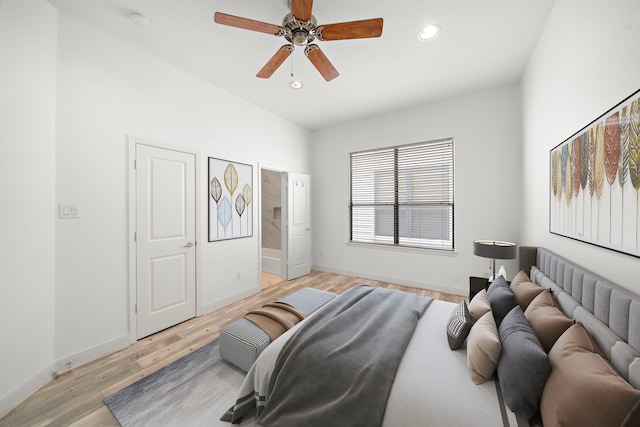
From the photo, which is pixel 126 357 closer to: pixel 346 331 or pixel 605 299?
pixel 346 331

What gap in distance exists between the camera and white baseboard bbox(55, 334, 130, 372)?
2.06m

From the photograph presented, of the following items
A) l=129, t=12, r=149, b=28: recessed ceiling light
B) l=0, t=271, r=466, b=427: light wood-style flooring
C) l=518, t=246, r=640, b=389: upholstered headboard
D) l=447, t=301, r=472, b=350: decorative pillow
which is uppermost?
l=129, t=12, r=149, b=28: recessed ceiling light

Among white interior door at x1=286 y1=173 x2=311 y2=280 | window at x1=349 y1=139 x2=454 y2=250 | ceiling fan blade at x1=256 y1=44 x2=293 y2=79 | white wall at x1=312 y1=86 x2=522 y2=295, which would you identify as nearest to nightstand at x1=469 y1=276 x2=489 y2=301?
white wall at x1=312 y1=86 x2=522 y2=295

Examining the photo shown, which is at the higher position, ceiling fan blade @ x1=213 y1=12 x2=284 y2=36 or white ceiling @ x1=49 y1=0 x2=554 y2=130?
white ceiling @ x1=49 y1=0 x2=554 y2=130

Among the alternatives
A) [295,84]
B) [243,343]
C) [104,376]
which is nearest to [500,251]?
[243,343]

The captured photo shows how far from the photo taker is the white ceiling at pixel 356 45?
6.66 feet

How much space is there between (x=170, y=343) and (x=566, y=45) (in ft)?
14.2

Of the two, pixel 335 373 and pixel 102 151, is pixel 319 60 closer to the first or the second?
pixel 102 151

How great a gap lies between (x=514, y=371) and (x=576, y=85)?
194 cm

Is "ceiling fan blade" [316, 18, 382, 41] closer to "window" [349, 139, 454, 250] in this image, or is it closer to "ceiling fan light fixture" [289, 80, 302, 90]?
"ceiling fan light fixture" [289, 80, 302, 90]

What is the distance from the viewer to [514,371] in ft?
3.47

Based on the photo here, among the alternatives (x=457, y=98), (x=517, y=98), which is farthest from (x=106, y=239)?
(x=517, y=98)

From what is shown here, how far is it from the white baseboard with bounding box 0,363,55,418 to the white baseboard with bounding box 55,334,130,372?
0.21 ft

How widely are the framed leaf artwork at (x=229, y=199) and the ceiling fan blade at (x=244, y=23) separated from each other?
1826mm
